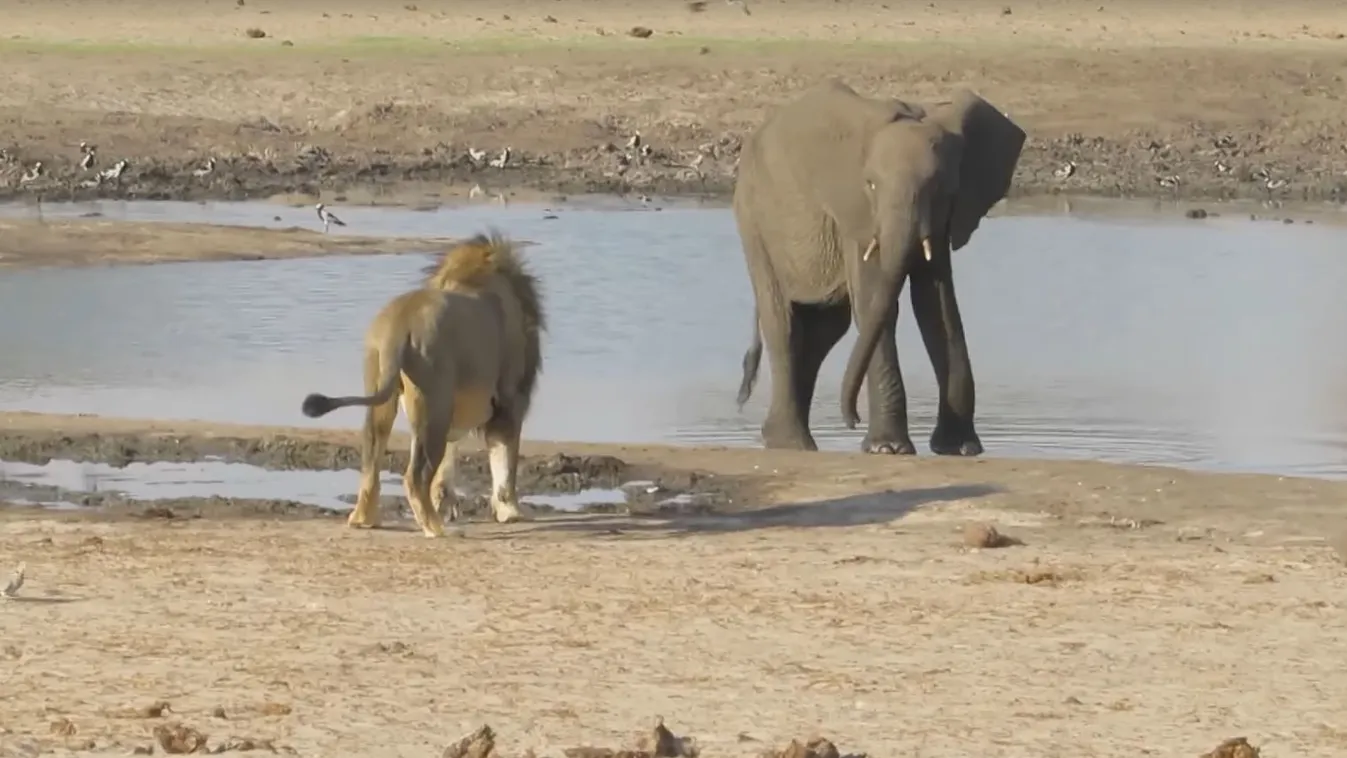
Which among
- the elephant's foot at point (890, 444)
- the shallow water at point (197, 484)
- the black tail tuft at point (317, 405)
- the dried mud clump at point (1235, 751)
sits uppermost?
the black tail tuft at point (317, 405)

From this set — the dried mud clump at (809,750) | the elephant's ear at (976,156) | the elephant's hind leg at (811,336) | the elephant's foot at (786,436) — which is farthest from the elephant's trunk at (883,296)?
the dried mud clump at (809,750)

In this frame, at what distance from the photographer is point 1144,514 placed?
1072 centimetres

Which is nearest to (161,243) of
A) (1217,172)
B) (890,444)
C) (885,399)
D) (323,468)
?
(885,399)

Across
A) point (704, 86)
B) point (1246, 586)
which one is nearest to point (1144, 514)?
point (1246, 586)

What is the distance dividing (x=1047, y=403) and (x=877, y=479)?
3643 mm

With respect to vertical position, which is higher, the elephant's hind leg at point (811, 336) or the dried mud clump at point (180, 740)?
the elephant's hind leg at point (811, 336)


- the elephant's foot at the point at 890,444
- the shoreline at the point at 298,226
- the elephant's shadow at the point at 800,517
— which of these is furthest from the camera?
the shoreline at the point at 298,226

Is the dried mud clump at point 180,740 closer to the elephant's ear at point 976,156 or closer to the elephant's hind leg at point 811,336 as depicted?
the elephant's ear at point 976,156

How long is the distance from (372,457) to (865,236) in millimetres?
4152

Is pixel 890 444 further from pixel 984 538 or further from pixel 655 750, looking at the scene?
pixel 655 750

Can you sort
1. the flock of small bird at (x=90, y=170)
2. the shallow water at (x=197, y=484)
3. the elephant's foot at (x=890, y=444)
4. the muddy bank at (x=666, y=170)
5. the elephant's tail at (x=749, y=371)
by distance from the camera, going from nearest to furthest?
the shallow water at (x=197, y=484) < the elephant's foot at (x=890, y=444) < the elephant's tail at (x=749, y=371) < the flock of small bird at (x=90, y=170) < the muddy bank at (x=666, y=170)

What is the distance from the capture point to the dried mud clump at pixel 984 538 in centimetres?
978

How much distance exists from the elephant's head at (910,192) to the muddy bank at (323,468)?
1.97 m

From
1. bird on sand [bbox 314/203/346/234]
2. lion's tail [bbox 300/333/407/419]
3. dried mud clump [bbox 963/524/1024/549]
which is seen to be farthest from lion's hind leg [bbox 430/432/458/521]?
bird on sand [bbox 314/203/346/234]
